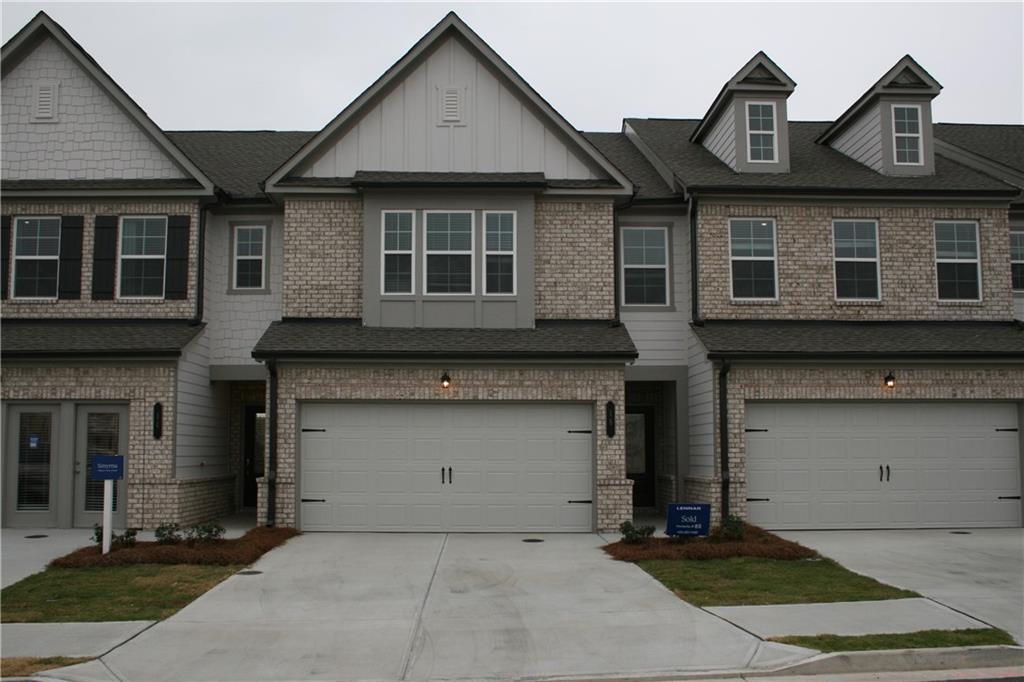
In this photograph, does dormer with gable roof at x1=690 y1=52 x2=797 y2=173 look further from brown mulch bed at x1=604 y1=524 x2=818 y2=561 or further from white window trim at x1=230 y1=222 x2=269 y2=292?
white window trim at x1=230 y1=222 x2=269 y2=292

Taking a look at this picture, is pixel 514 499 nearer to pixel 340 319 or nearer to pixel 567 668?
pixel 340 319

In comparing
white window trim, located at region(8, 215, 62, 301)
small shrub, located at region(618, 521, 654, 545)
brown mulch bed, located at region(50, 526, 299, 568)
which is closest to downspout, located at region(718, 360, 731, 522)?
small shrub, located at region(618, 521, 654, 545)

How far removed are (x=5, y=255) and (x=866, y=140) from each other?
59.3 feet

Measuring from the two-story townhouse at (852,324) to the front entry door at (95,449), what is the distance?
35.6 ft

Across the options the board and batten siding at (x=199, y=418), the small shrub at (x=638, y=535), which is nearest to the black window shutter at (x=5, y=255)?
the board and batten siding at (x=199, y=418)

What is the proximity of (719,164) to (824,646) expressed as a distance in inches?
534

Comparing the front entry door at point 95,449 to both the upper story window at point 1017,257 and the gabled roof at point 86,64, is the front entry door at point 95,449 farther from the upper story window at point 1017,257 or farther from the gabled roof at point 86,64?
the upper story window at point 1017,257

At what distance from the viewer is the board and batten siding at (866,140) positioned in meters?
20.3

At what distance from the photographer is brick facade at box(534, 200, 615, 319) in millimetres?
18453

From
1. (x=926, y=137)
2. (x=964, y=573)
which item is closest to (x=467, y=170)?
(x=926, y=137)

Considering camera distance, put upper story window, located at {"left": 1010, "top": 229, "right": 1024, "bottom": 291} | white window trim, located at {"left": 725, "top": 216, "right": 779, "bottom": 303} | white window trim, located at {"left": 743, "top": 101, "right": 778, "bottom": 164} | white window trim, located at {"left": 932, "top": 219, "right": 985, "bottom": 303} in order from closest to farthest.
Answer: white window trim, located at {"left": 725, "top": 216, "right": 779, "bottom": 303} → white window trim, located at {"left": 932, "top": 219, "right": 985, "bottom": 303} → upper story window, located at {"left": 1010, "top": 229, "right": 1024, "bottom": 291} → white window trim, located at {"left": 743, "top": 101, "right": 778, "bottom": 164}

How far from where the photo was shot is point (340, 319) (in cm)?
1825

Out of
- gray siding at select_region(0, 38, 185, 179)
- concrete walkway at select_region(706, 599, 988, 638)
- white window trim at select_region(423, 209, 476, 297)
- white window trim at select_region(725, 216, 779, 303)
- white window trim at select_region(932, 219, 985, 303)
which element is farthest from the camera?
white window trim at select_region(932, 219, 985, 303)

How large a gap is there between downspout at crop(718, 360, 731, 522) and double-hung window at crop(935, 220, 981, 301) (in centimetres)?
514
